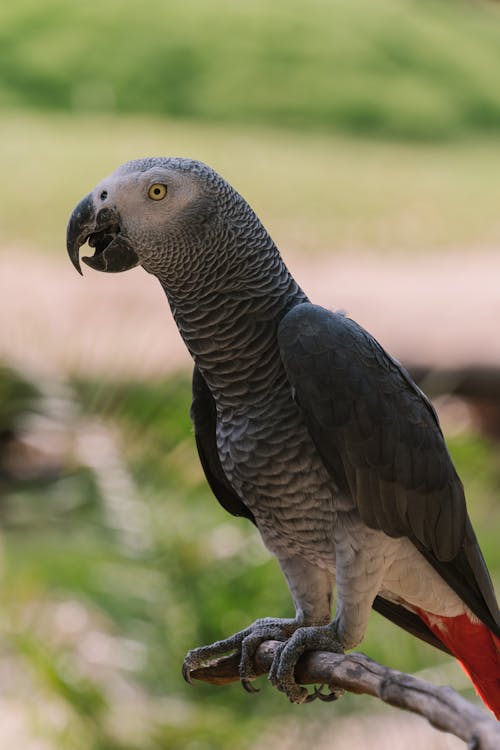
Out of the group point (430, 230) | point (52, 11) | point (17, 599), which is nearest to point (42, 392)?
point (17, 599)

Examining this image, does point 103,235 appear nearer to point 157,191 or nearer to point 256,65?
point 157,191

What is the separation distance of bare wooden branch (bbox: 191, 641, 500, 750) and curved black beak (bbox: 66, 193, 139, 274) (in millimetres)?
401

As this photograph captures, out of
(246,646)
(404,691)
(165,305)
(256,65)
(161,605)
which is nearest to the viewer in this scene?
(404,691)

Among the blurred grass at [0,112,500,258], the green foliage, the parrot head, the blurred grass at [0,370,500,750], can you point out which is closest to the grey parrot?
the parrot head

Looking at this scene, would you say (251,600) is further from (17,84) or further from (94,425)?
(17,84)

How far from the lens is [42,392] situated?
1902mm

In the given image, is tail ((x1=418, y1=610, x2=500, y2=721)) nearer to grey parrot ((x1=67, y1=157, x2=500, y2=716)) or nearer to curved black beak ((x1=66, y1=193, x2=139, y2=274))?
grey parrot ((x1=67, y1=157, x2=500, y2=716))

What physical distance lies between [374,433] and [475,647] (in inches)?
11.6

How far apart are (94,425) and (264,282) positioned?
0.92 meters

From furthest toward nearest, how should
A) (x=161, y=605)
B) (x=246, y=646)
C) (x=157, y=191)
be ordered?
1. (x=161, y=605)
2. (x=246, y=646)
3. (x=157, y=191)

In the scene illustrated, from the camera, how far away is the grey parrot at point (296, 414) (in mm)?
861

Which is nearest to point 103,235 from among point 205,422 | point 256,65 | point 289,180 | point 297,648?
point 205,422

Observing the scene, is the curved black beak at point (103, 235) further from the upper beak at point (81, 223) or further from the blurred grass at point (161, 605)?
the blurred grass at point (161, 605)

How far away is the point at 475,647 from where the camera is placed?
40.3 inches
